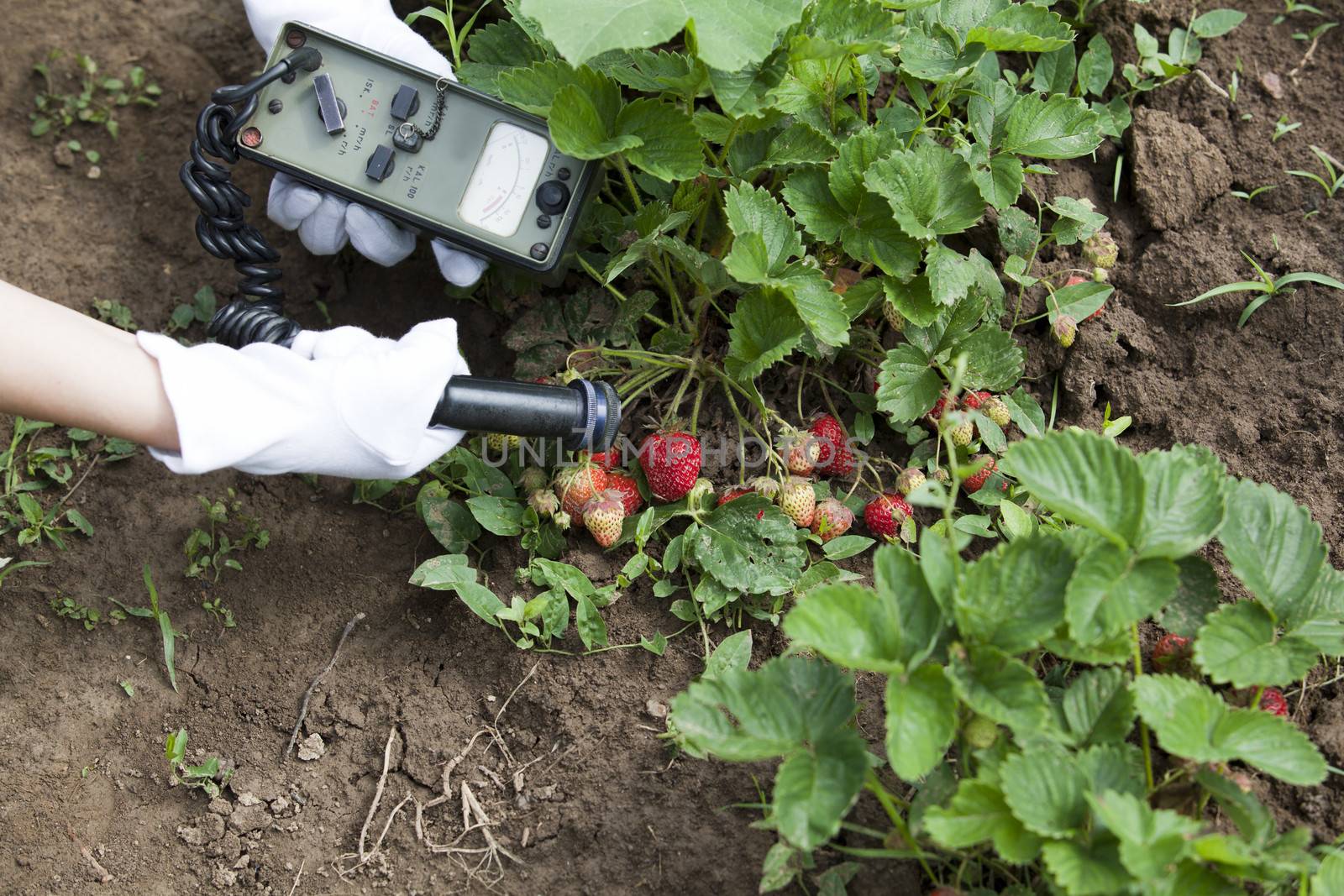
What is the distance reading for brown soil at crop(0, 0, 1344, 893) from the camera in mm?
1179

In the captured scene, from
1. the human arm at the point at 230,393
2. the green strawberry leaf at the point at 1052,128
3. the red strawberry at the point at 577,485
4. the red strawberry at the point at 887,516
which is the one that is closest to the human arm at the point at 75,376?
the human arm at the point at 230,393

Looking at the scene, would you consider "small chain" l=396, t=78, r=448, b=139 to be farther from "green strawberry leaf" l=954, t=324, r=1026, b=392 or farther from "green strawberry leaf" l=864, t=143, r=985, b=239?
"green strawberry leaf" l=954, t=324, r=1026, b=392

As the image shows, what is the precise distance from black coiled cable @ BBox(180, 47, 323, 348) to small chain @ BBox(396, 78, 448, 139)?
157 millimetres

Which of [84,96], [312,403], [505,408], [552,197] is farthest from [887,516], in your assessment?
[84,96]

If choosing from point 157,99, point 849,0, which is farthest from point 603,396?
point 157,99

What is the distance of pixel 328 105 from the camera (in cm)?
135

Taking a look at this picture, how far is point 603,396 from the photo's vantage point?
1.25 m

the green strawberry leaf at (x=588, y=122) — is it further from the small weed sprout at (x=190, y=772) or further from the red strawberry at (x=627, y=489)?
the small weed sprout at (x=190, y=772)

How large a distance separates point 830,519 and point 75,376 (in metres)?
0.85

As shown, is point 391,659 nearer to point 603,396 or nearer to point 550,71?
point 603,396

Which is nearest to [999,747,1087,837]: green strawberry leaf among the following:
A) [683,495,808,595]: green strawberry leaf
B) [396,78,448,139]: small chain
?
[683,495,808,595]: green strawberry leaf

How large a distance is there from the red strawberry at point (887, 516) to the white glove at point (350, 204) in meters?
0.62

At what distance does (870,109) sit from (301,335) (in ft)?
2.81

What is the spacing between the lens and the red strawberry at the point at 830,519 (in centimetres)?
131
